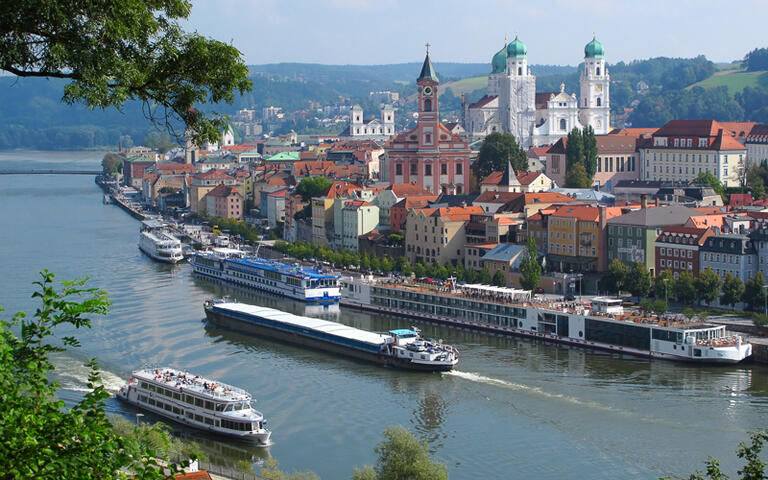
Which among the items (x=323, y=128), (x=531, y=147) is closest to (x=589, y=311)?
(x=531, y=147)

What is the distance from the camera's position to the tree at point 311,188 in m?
39.7

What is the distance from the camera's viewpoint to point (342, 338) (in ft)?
67.1

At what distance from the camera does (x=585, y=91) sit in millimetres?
52906

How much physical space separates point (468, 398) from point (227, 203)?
3088cm

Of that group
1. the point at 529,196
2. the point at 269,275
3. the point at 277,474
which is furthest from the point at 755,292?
the point at 277,474

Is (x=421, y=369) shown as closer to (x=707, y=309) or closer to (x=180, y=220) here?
(x=707, y=309)

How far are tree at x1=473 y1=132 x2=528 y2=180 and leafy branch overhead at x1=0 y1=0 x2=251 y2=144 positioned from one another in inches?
1374

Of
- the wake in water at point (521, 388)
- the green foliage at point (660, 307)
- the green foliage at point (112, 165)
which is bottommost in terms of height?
the wake in water at point (521, 388)

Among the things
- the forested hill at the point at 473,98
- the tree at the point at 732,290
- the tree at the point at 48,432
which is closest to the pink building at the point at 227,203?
the forested hill at the point at 473,98

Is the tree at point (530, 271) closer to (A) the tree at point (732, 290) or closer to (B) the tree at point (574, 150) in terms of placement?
(A) the tree at point (732, 290)

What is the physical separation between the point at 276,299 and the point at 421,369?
978 cm

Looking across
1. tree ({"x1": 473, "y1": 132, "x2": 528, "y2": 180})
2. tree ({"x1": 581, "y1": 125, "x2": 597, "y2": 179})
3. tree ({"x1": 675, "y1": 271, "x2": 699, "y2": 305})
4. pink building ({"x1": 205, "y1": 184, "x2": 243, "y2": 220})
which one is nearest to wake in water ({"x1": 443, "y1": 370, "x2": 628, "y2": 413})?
tree ({"x1": 675, "y1": 271, "x2": 699, "y2": 305})

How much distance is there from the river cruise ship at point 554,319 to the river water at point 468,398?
0.37 meters

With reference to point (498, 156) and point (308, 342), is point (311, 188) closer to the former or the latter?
point (498, 156)
